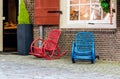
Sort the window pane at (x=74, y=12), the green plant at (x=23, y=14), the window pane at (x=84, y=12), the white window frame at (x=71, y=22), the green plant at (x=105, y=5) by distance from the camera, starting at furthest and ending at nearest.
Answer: the green plant at (x=23, y=14)
the window pane at (x=74, y=12)
the window pane at (x=84, y=12)
the white window frame at (x=71, y=22)
the green plant at (x=105, y=5)

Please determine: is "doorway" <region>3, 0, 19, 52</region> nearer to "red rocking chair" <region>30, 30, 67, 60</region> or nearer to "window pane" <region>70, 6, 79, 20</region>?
"red rocking chair" <region>30, 30, 67, 60</region>

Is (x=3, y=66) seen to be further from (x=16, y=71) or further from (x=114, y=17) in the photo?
(x=114, y=17)

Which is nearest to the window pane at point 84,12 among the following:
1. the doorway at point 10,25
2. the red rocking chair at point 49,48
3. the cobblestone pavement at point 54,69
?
the red rocking chair at point 49,48

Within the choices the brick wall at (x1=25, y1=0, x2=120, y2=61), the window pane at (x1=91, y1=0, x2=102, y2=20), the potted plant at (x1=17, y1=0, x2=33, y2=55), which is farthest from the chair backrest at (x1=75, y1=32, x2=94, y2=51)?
the potted plant at (x1=17, y1=0, x2=33, y2=55)

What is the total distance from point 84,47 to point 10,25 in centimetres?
387

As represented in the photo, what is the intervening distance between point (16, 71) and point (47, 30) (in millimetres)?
3710

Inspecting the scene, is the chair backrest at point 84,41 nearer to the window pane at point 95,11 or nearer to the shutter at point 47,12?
the window pane at point 95,11

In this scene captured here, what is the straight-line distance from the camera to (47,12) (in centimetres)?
1402

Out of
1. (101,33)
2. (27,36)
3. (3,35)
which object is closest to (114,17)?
(101,33)

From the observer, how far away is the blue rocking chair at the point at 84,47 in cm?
1240

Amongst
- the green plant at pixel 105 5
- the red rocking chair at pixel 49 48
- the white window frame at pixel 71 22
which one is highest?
the green plant at pixel 105 5

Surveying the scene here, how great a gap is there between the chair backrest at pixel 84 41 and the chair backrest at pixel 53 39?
0.84 metres

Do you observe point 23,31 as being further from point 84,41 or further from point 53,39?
point 84,41

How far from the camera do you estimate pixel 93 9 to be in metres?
13.6
